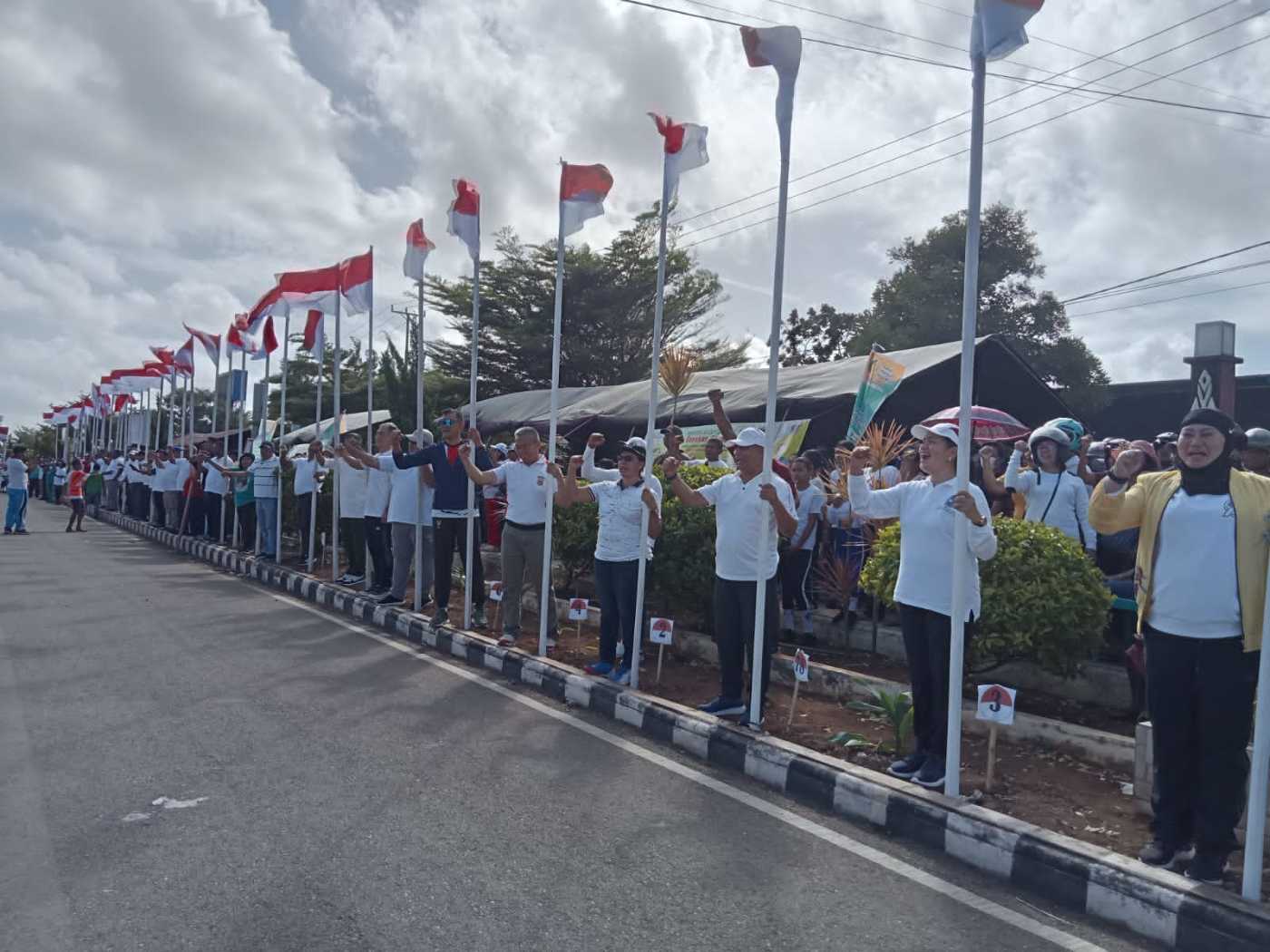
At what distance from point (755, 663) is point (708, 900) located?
2.15 metres

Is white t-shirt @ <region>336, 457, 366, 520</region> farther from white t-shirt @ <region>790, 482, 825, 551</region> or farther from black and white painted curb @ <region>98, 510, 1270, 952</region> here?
white t-shirt @ <region>790, 482, 825, 551</region>

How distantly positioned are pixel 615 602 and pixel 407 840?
3.48 meters

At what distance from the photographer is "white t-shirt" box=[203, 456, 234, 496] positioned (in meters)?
18.3

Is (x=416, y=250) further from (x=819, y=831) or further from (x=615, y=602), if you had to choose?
(x=819, y=831)

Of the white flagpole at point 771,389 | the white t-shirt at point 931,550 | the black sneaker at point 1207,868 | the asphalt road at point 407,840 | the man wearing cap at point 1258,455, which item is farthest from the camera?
the man wearing cap at point 1258,455

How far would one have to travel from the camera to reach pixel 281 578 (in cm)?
1347

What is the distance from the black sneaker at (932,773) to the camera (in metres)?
5.00

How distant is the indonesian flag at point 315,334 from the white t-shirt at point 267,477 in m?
1.93

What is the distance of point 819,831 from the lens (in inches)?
186

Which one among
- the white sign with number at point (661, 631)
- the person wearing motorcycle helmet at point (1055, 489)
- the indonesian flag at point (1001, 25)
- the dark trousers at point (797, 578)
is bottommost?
the white sign with number at point (661, 631)

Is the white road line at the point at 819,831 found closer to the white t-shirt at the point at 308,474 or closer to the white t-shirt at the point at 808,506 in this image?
the white t-shirt at the point at 808,506

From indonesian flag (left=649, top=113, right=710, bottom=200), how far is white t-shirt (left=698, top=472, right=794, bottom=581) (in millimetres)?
2437

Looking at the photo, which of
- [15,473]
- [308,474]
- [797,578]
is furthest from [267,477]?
[15,473]

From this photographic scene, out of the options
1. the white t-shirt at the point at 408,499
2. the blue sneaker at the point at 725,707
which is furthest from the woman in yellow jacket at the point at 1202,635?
the white t-shirt at the point at 408,499
